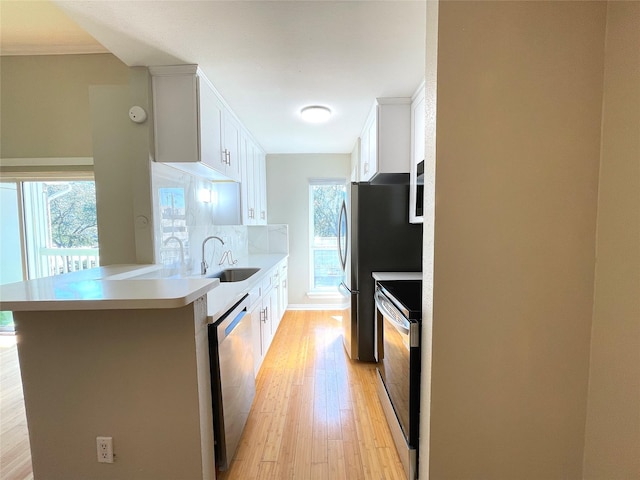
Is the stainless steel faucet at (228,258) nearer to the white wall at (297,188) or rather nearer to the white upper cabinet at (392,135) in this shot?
the white wall at (297,188)

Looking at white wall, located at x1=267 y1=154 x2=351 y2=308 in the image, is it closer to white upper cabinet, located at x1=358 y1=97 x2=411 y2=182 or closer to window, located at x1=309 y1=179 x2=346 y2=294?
window, located at x1=309 y1=179 x2=346 y2=294

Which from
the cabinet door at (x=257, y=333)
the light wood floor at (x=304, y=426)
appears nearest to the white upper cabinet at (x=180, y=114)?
the cabinet door at (x=257, y=333)

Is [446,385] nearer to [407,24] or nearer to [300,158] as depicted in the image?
[407,24]

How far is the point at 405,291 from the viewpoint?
75.8 inches

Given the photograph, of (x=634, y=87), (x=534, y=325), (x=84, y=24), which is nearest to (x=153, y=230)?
(x=84, y=24)

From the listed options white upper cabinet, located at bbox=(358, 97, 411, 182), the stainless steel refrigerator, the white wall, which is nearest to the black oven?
the stainless steel refrigerator

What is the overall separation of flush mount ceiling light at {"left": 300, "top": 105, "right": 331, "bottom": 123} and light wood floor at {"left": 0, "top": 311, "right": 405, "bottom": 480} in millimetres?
2357

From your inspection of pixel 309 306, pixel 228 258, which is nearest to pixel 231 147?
pixel 228 258

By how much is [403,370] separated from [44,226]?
393cm

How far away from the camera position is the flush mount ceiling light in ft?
8.12

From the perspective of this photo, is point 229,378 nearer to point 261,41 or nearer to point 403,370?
point 403,370

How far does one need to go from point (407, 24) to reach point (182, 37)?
1.19 meters

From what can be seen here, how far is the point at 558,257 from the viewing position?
1.09 meters

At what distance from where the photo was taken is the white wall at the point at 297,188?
13.9ft
